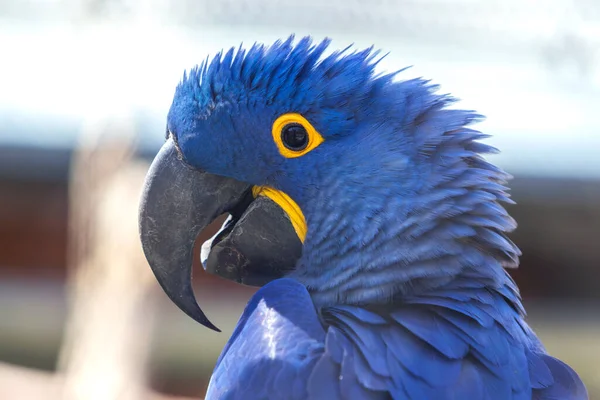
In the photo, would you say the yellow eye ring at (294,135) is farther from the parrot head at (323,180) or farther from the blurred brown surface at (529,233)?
the blurred brown surface at (529,233)

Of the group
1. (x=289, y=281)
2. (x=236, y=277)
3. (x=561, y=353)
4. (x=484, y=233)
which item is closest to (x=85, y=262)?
(x=236, y=277)

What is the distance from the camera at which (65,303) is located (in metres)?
4.66

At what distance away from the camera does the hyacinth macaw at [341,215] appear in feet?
4.02

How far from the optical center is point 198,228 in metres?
1.41

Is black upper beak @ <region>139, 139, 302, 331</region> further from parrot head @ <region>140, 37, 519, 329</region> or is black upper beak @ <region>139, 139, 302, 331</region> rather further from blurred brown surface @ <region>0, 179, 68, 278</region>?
blurred brown surface @ <region>0, 179, 68, 278</region>

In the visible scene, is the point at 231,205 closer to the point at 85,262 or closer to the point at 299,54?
the point at 299,54

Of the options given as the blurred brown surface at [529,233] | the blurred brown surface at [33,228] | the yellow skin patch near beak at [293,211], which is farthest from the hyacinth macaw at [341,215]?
the blurred brown surface at [33,228]

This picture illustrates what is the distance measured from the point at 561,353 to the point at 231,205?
4080 millimetres

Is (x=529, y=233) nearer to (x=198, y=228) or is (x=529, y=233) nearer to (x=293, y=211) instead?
(x=293, y=211)

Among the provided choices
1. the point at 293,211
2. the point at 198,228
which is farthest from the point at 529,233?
the point at 198,228

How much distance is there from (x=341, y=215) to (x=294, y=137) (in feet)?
0.63

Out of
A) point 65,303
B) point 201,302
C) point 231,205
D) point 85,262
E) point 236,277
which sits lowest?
point 65,303

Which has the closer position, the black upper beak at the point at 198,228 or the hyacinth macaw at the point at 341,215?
the hyacinth macaw at the point at 341,215

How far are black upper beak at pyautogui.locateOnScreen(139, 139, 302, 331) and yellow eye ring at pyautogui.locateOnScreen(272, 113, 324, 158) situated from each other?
12 cm
